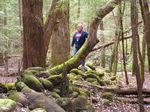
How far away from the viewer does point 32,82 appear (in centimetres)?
838

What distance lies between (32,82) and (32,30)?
94.6 inches

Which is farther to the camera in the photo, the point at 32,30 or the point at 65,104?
the point at 32,30

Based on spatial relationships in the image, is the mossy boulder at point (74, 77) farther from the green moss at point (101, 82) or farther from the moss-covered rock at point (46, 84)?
the moss-covered rock at point (46, 84)

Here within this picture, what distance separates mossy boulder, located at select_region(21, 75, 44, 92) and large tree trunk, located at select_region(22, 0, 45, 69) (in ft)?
6.33

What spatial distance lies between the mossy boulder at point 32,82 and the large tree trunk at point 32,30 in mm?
1931

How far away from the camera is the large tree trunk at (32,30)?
10234 mm

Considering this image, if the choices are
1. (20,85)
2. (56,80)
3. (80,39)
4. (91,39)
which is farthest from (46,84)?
(80,39)

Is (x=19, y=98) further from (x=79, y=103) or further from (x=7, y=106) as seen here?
(x=79, y=103)

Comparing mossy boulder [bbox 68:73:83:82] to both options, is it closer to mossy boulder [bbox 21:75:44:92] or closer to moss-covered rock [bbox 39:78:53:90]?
moss-covered rock [bbox 39:78:53:90]

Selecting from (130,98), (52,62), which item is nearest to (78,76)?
(52,62)

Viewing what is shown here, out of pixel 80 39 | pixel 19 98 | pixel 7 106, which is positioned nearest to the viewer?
pixel 7 106

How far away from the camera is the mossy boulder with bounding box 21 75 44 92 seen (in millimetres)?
8352

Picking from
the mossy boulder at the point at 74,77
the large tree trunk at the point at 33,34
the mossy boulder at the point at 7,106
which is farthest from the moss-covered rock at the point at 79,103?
the mossy boulder at the point at 74,77

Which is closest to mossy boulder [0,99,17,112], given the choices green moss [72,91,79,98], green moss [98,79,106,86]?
green moss [72,91,79,98]
